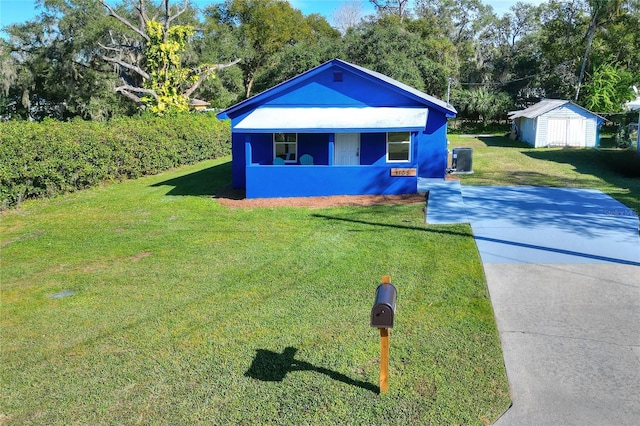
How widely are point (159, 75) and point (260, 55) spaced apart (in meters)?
21.9

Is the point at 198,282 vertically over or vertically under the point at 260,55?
under

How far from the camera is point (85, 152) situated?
56.0ft

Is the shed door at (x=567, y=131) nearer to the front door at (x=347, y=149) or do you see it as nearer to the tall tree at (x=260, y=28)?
the front door at (x=347, y=149)

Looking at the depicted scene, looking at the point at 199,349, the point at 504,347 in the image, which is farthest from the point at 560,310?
the point at 199,349

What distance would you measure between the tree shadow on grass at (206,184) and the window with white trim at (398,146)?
16.7ft

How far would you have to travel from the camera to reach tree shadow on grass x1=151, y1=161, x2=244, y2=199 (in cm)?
1642

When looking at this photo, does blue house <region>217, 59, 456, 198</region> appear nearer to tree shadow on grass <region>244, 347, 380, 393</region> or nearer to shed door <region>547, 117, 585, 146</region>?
tree shadow on grass <region>244, 347, 380, 393</region>

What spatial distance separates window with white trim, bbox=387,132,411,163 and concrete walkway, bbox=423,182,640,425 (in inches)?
197

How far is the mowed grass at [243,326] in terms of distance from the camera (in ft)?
15.9

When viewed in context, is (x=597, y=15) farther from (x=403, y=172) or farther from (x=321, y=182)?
(x=321, y=182)

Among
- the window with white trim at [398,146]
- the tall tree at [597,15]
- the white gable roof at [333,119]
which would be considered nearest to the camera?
the white gable roof at [333,119]

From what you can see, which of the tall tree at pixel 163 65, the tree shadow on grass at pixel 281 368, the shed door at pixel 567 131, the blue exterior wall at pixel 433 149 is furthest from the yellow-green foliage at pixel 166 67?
the tree shadow on grass at pixel 281 368

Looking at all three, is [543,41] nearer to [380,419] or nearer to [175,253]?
[175,253]

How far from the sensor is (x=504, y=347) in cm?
586
